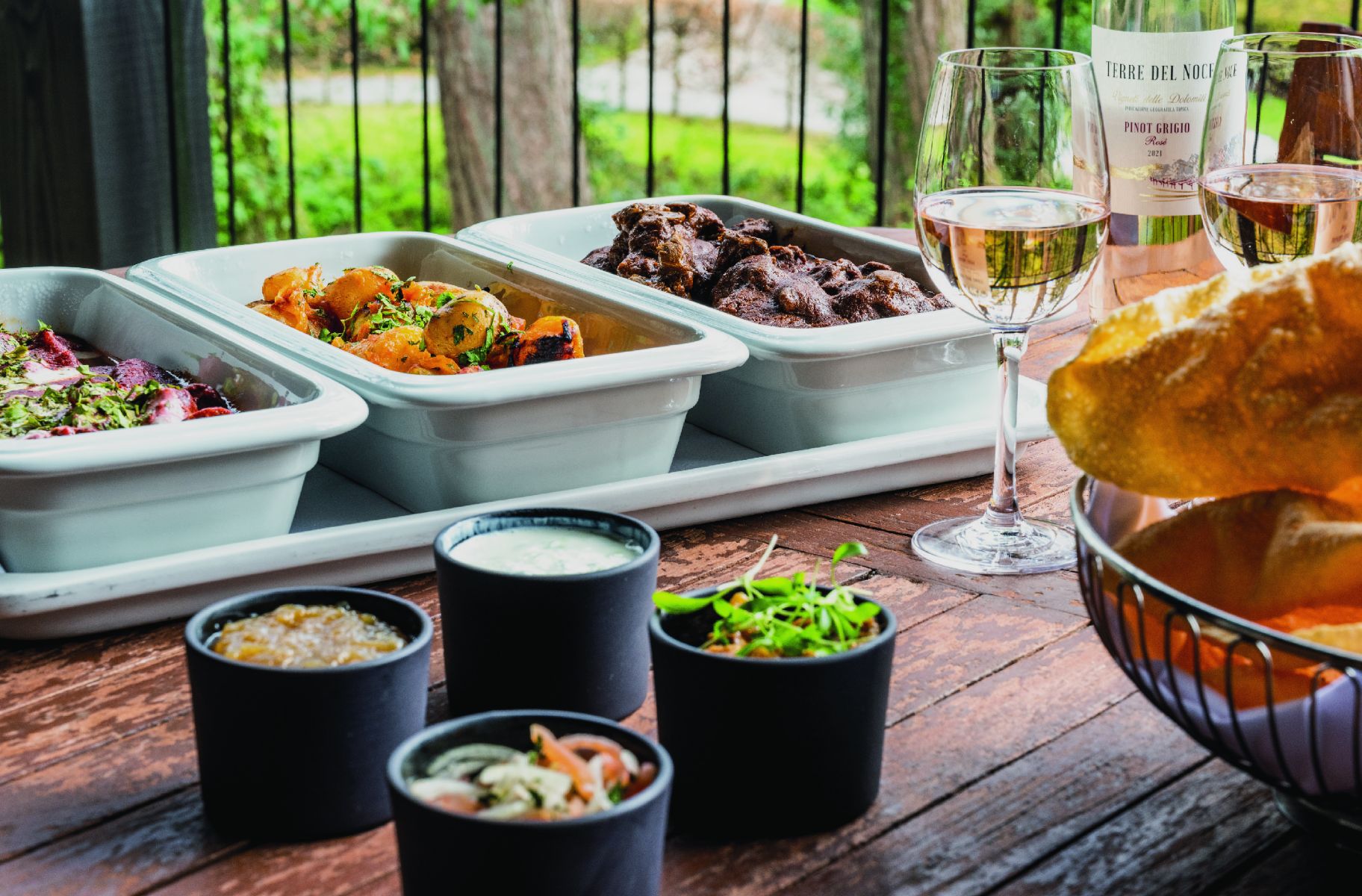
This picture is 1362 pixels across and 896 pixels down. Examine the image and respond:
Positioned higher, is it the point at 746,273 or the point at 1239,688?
the point at 746,273

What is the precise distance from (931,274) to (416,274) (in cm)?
79

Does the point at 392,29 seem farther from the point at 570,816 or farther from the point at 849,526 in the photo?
the point at 570,816

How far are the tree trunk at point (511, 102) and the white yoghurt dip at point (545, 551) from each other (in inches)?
187

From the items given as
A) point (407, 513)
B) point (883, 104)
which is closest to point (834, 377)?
point (407, 513)

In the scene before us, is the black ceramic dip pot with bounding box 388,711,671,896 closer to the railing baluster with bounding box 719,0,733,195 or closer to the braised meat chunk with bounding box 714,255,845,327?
the braised meat chunk with bounding box 714,255,845,327

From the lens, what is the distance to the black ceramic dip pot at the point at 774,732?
78 centimetres

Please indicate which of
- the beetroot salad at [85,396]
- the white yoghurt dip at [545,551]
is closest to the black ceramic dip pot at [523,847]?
the white yoghurt dip at [545,551]

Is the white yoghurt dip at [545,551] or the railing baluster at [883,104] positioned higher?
the railing baluster at [883,104]

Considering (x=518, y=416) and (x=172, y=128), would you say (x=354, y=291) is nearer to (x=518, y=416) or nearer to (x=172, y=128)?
(x=518, y=416)

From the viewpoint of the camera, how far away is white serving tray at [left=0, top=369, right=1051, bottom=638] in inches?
41.1

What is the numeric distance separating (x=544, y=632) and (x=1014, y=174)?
0.51m

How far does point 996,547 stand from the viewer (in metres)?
1.21

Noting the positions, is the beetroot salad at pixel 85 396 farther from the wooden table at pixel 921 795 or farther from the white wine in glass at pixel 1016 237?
the white wine in glass at pixel 1016 237

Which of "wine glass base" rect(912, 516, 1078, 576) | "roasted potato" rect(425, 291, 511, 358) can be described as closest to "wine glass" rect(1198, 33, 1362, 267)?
"wine glass base" rect(912, 516, 1078, 576)
